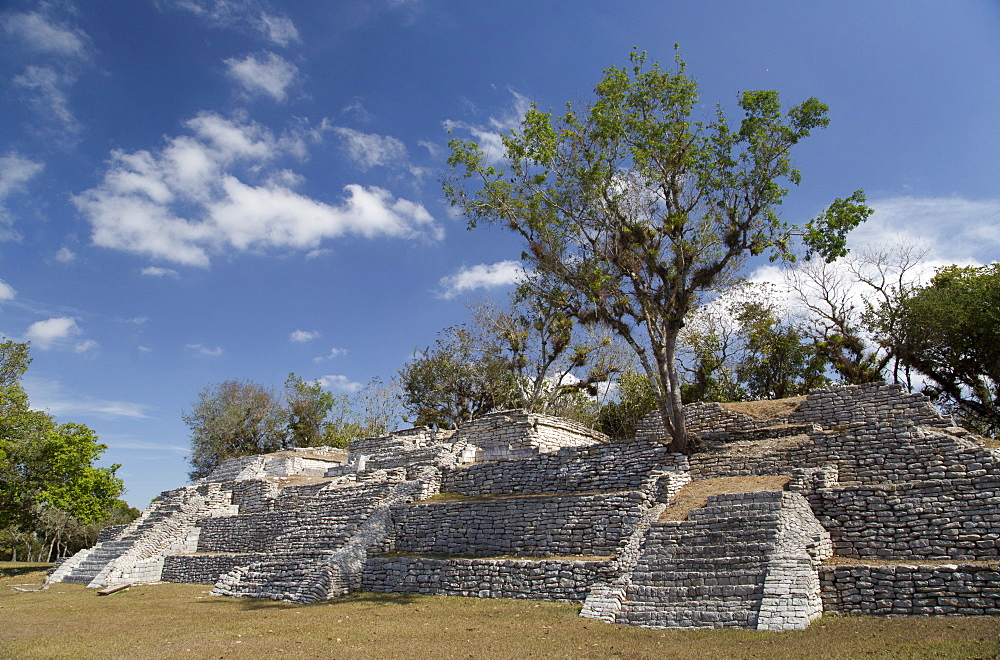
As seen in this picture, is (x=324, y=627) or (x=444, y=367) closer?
(x=324, y=627)

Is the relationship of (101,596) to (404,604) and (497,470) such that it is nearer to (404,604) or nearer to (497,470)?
(404,604)

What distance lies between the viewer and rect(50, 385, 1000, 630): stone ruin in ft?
31.1

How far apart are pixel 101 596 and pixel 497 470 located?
1164cm

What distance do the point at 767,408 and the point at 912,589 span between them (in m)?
9.45

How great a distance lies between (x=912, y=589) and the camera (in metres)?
9.02

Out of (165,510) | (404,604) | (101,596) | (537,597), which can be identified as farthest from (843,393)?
(165,510)

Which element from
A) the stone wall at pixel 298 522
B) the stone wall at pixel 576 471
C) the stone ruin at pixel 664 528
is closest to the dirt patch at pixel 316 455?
the stone ruin at pixel 664 528

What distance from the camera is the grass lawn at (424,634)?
762cm

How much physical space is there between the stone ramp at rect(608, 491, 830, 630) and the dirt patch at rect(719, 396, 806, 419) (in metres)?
6.52

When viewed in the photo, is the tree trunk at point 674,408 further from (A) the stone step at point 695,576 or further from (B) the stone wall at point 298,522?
(B) the stone wall at point 298,522

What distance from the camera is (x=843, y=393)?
54.7ft

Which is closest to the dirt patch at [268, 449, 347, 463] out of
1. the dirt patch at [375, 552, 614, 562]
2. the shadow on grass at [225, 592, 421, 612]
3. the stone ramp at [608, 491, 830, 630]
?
the dirt patch at [375, 552, 614, 562]

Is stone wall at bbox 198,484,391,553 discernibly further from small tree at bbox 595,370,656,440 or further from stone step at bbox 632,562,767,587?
small tree at bbox 595,370,656,440

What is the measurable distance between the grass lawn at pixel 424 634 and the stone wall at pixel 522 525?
1901 millimetres
